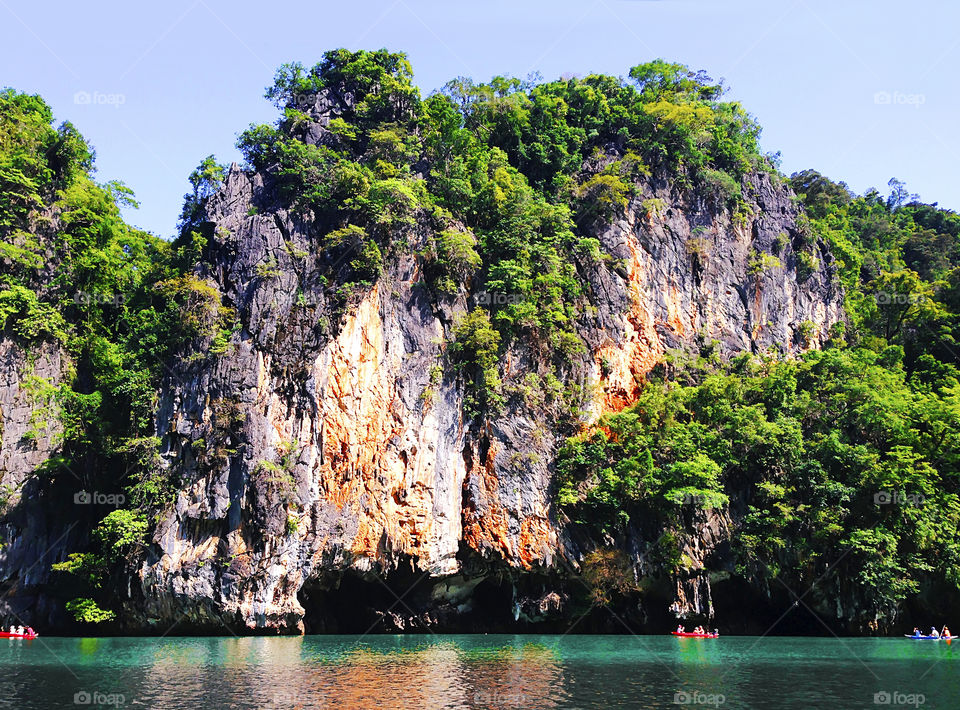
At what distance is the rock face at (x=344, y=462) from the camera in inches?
1110

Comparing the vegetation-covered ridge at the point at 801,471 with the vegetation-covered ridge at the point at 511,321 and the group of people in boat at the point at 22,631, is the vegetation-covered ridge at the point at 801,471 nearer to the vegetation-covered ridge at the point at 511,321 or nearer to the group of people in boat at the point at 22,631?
the vegetation-covered ridge at the point at 511,321

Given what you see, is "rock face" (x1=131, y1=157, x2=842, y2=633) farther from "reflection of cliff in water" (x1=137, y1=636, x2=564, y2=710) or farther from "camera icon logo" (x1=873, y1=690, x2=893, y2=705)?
"camera icon logo" (x1=873, y1=690, x2=893, y2=705)

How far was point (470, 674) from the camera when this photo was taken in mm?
18500

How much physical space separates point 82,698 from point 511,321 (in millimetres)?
22735

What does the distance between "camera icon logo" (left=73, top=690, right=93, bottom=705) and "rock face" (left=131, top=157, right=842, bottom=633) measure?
12.2m

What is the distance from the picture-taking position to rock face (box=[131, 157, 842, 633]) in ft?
92.5

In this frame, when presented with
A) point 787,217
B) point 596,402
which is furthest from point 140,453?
point 787,217

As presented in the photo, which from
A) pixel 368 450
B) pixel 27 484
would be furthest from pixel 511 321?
pixel 27 484

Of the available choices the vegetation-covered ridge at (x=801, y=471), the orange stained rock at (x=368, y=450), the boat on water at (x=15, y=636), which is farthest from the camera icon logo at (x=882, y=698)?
the boat on water at (x=15, y=636)

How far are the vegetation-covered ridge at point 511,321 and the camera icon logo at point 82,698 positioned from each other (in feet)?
43.6

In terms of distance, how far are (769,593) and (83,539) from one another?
2538 cm

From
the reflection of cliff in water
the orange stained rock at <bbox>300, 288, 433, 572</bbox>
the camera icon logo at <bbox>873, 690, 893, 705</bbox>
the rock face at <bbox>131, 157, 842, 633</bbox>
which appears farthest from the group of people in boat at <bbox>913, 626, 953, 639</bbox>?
the orange stained rock at <bbox>300, 288, 433, 572</bbox>

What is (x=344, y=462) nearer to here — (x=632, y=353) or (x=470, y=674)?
(x=470, y=674)

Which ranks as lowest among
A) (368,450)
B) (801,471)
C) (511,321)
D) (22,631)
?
(22,631)
